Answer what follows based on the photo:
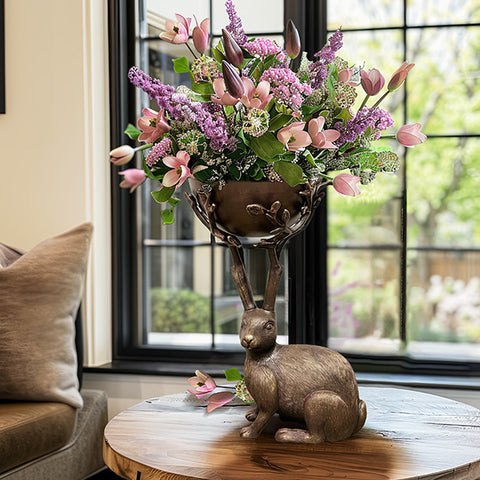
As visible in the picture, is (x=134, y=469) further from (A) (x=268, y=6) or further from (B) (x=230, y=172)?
(A) (x=268, y=6)

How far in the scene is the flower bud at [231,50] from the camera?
1.31 metres

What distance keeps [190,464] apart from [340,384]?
1.14ft

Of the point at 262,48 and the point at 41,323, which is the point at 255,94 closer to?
the point at 262,48

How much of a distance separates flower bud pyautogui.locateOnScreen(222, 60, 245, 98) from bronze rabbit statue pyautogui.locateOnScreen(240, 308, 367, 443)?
46cm

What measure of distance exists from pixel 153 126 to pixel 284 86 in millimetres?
286

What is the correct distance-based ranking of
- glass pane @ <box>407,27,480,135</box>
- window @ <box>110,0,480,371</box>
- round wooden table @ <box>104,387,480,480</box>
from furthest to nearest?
glass pane @ <box>407,27,480,135</box> → window @ <box>110,0,480,371</box> → round wooden table @ <box>104,387,480,480</box>

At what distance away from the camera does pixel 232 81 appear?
1.27 m

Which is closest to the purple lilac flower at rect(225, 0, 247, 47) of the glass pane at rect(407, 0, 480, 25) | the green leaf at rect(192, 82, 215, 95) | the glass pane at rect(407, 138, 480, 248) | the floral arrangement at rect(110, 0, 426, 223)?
the floral arrangement at rect(110, 0, 426, 223)

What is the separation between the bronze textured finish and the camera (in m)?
1.36

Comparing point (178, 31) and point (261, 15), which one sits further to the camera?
point (261, 15)

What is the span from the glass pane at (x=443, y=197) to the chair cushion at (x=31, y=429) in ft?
10.5

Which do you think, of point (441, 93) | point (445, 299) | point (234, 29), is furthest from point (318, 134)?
point (441, 93)

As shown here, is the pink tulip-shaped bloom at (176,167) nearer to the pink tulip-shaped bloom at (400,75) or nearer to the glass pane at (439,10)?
the pink tulip-shaped bloom at (400,75)

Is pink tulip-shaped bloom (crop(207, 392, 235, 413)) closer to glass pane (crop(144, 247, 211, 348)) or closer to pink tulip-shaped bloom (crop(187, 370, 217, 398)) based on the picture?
pink tulip-shaped bloom (crop(187, 370, 217, 398))
